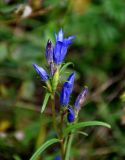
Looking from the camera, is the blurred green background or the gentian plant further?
the blurred green background

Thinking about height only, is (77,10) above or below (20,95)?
above

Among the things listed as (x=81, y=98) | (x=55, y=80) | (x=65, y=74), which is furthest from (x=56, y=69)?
(x=65, y=74)

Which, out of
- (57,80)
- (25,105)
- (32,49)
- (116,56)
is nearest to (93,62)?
(116,56)

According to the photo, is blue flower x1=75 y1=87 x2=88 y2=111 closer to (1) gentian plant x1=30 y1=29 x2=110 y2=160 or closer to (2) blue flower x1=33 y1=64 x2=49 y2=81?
(1) gentian plant x1=30 y1=29 x2=110 y2=160

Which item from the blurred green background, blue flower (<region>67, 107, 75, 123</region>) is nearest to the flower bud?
blue flower (<region>67, 107, 75, 123</region>)

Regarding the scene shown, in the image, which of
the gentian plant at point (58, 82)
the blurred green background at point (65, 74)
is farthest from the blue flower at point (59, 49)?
the blurred green background at point (65, 74)

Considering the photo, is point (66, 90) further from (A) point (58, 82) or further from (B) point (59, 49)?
(B) point (59, 49)

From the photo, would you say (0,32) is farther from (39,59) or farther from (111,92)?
(111,92)

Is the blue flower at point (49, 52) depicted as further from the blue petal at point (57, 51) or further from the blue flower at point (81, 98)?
the blue flower at point (81, 98)
